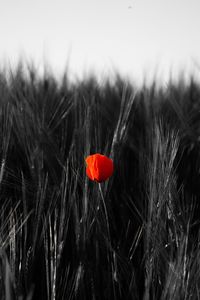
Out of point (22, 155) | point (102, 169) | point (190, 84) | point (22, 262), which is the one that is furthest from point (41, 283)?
point (190, 84)

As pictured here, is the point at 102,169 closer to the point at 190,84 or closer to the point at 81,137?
the point at 81,137

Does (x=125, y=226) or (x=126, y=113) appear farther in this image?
(x=126, y=113)

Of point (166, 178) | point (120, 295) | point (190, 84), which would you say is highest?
point (190, 84)

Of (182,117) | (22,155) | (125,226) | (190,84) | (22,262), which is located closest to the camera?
(22,262)
